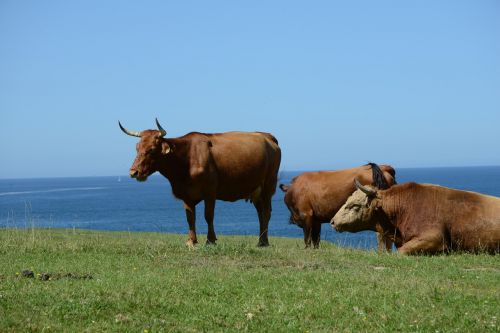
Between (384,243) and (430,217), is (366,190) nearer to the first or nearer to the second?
(384,243)

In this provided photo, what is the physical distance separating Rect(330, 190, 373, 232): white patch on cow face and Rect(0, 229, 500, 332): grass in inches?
88.9

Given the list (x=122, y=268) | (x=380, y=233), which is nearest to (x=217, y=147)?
(x=380, y=233)

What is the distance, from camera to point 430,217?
1481cm

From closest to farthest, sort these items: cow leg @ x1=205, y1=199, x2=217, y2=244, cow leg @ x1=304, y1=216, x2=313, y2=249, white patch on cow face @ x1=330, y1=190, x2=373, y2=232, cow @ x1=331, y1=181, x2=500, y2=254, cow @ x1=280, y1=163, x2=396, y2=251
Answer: cow @ x1=331, y1=181, x2=500, y2=254 → white patch on cow face @ x1=330, y1=190, x2=373, y2=232 → cow leg @ x1=205, y1=199, x2=217, y2=244 → cow @ x1=280, y1=163, x2=396, y2=251 → cow leg @ x1=304, y1=216, x2=313, y2=249

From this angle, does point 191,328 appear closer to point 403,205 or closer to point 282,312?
point 282,312

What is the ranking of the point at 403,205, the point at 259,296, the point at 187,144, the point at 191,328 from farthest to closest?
the point at 187,144, the point at 403,205, the point at 259,296, the point at 191,328

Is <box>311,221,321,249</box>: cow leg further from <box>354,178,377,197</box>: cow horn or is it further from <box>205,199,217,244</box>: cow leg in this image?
<box>205,199,217,244</box>: cow leg

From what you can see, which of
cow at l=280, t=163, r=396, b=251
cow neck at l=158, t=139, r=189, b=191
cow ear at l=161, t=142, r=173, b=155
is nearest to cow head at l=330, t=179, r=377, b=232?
cow at l=280, t=163, r=396, b=251

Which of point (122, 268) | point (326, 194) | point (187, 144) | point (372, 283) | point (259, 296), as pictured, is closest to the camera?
point (259, 296)

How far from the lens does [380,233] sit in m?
16.1

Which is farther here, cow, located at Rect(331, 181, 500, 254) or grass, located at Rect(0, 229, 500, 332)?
cow, located at Rect(331, 181, 500, 254)

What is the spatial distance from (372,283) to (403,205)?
5095mm

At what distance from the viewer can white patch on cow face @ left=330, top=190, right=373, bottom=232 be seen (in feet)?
52.0

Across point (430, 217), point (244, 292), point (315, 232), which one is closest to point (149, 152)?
point (315, 232)
